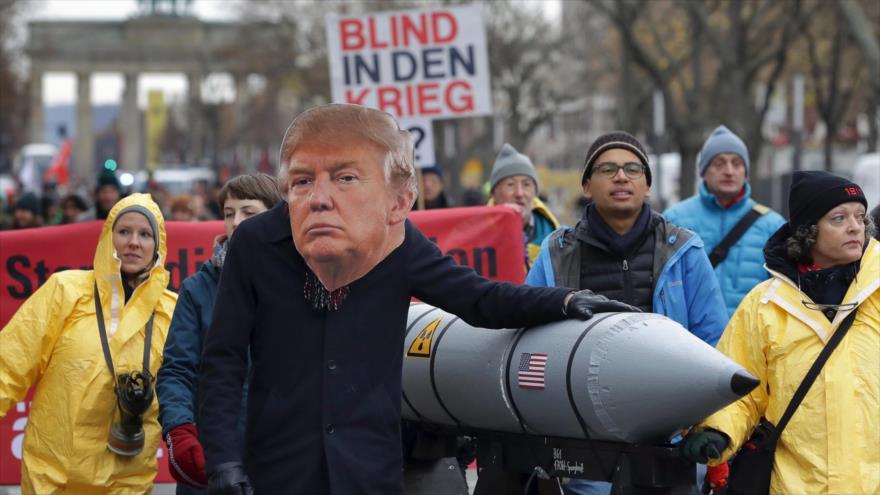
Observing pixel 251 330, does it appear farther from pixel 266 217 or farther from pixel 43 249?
pixel 43 249

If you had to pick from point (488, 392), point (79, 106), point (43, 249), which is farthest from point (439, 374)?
point (79, 106)

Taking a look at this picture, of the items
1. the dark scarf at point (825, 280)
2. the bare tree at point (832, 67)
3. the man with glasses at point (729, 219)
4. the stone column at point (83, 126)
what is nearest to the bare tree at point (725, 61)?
the bare tree at point (832, 67)

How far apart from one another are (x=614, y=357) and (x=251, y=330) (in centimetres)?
104

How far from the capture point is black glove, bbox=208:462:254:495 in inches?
176

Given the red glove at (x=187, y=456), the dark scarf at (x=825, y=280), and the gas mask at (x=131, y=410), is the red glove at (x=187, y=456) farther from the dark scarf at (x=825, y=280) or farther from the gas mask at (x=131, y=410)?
the dark scarf at (x=825, y=280)

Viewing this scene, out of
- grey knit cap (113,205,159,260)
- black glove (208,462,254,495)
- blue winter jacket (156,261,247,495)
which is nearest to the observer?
black glove (208,462,254,495)

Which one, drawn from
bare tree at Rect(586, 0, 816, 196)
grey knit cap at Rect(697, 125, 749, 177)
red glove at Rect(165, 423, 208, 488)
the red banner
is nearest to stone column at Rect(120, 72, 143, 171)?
bare tree at Rect(586, 0, 816, 196)

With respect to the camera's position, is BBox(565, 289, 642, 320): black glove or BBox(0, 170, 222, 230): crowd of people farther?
BBox(0, 170, 222, 230): crowd of people

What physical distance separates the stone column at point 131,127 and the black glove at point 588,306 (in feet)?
348

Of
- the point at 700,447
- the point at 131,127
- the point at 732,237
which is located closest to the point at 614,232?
the point at 700,447

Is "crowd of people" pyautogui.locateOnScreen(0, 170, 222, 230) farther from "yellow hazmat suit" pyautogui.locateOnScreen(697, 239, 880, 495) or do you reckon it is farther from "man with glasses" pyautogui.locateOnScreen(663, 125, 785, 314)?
"yellow hazmat suit" pyautogui.locateOnScreen(697, 239, 880, 495)

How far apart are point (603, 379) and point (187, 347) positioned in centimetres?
187

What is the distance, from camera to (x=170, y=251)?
29.2ft

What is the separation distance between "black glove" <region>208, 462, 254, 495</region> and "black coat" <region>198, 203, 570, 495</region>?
32 millimetres
